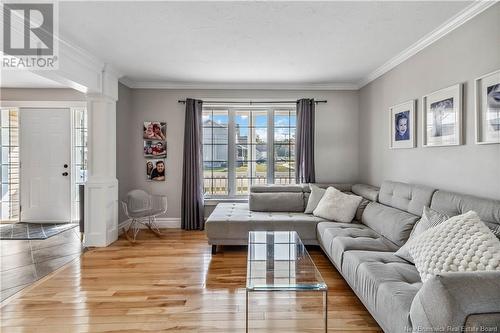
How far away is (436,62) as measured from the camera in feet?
9.37

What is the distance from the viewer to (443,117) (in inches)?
108

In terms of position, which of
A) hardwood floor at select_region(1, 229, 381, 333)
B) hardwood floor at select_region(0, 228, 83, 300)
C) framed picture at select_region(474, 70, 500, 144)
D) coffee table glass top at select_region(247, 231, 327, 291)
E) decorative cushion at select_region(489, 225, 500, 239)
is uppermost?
framed picture at select_region(474, 70, 500, 144)

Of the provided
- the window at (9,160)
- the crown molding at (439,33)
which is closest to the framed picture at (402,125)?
the crown molding at (439,33)

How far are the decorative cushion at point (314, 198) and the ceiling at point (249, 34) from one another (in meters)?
1.73

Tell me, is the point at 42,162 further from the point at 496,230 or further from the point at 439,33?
the point at 496,230

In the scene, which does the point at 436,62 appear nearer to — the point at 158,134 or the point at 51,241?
the point at 158,134

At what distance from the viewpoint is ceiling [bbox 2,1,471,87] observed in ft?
7.70

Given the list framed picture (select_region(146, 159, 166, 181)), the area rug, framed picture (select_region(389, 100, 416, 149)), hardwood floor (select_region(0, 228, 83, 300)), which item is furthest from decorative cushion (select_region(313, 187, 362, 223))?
the area rug

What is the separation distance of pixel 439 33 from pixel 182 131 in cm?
377

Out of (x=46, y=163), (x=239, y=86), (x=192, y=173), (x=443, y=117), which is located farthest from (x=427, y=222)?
(x=46, y=163)

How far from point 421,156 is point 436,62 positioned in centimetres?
98

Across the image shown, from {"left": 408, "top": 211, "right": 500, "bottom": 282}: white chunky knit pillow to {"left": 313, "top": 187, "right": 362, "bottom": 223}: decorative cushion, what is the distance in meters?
1.64

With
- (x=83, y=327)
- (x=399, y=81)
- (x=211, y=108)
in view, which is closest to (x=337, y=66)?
(x=399, y=81)

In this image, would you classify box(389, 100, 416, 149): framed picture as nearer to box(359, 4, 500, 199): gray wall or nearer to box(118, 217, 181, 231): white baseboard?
box(359, 4, 500, 199): gray wall
